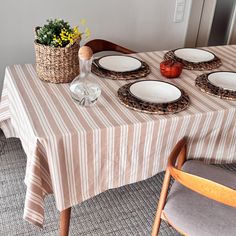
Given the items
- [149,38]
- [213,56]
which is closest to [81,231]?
[213,56]

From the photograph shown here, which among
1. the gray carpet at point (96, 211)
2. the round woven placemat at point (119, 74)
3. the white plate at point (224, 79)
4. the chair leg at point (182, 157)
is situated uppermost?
the round woven placemat at point (119, 74)

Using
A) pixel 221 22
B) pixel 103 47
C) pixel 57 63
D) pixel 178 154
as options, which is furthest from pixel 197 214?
pixel 221 22

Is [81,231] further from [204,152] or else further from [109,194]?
[204,152]

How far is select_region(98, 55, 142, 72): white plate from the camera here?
59.8 inches

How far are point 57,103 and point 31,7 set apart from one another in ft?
3.30

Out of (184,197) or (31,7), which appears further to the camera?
(31,7)

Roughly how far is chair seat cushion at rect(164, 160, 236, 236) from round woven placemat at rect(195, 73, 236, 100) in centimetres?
42

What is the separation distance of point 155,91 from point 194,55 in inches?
21.5

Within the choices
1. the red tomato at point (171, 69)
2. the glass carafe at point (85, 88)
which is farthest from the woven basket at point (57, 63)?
the red tomato at point (171, 69)

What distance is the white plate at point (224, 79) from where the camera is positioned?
1.45 meters

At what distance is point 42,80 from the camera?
1.39m

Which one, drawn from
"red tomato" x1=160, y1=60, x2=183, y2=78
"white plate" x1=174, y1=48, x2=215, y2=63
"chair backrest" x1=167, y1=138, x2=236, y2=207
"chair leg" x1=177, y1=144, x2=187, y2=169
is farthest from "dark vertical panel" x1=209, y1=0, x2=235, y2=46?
"chair backrest" x1=167, y1=138, x2=236, y2=207

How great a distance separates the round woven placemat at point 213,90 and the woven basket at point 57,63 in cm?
55

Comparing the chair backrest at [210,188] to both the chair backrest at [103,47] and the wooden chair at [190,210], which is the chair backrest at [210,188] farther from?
the chair backrest at [103,47]
